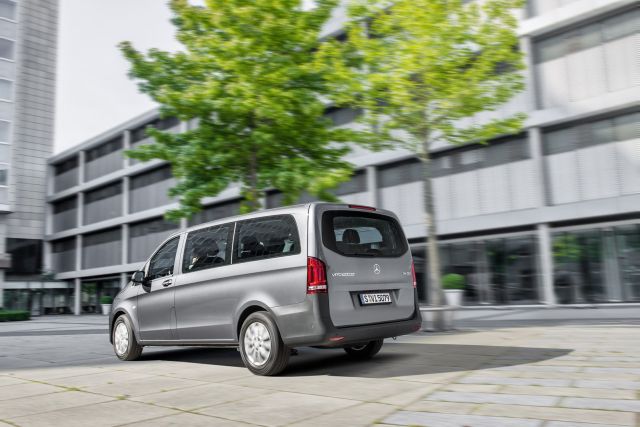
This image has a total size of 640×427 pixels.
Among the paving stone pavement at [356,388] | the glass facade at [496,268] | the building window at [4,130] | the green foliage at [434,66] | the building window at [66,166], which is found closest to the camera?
the paving stone pavement at [356,388]

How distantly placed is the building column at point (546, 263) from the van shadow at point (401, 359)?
11163 mm

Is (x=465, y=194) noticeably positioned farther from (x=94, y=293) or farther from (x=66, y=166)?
(x=66, y=166)

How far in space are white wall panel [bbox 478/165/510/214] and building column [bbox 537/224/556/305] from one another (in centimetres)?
146

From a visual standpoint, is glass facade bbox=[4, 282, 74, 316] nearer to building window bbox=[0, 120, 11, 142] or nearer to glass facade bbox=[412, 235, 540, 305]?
building window bbox=[0, 120, 11, 142]

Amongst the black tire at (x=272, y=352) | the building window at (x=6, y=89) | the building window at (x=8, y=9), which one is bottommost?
the black tire at (x=272, y=352)

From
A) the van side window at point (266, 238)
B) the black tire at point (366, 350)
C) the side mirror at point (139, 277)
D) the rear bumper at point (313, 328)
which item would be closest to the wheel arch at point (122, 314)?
the side mirror at point (139, 277)

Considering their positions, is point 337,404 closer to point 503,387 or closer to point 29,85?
point 503,387

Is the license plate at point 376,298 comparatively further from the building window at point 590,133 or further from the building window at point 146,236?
the building window at point 146,236

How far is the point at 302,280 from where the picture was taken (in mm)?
5473

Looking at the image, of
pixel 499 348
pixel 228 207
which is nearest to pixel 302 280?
pixel 499 348

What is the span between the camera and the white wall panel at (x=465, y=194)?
1950 centimetres

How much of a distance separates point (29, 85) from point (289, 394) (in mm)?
46973

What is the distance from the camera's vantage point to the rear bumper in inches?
211

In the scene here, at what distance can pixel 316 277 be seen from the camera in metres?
5.42
